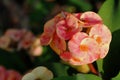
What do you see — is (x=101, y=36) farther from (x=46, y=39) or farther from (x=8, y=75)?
(x=8, y=75)

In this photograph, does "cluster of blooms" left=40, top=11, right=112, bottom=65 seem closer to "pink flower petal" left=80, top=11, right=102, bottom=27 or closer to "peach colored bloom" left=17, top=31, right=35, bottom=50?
"pink flower petal" left=80, top=11, right=102, bottom=27

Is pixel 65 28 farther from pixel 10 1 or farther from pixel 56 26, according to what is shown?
pixel 10 1

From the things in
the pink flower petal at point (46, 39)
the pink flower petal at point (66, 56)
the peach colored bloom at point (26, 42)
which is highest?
the pink flower petal at point (46, 39)

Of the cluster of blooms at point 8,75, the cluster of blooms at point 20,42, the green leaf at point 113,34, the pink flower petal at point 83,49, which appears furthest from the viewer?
the cluster of blooms at point 20,42

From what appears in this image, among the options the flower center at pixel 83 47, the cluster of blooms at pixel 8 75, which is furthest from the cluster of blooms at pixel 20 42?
the flower center at pixel 83 47

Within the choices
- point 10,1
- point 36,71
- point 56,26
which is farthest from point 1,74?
point 10,1

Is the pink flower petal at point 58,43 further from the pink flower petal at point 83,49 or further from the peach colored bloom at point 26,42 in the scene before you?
the peach colored bloom at point 26,42

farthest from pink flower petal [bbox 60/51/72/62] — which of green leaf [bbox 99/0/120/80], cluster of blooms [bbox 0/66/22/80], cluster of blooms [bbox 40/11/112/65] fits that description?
cluster of blooms [bbox 0/66/22/80]
